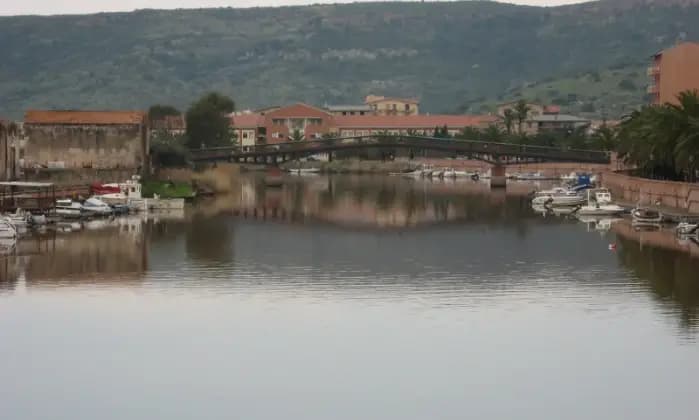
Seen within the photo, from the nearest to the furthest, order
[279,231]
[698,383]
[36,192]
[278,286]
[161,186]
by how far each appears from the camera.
Answer: [698,383]
[278,286]
[279,231]
[36,192]
[161,186]

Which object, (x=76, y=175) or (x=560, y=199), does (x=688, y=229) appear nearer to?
(x=560, y=199)

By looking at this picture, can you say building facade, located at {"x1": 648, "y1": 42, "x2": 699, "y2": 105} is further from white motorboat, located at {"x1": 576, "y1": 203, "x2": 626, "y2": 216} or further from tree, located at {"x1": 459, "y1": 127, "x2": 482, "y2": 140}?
tree, located at {"x1": 459, "y1": 127, "x2": 482, "y2": 140}

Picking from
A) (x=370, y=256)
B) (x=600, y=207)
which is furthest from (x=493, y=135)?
(x=370, y=256)

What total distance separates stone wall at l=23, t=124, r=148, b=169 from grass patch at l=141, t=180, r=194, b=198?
2.37 meters

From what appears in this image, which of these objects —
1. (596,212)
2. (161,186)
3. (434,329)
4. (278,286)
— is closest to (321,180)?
(161,186)

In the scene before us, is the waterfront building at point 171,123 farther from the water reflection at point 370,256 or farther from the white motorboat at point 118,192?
the water reflection at point 370,256

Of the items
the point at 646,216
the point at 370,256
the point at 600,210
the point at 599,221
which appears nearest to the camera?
the point at 370,256

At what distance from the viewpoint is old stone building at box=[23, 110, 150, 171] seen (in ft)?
319

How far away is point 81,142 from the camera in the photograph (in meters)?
98.4

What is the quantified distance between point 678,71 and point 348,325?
77.6 meters

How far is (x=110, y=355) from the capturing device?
37.9m

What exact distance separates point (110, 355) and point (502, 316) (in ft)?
40.6

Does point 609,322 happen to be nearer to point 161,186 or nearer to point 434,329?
point 434,329

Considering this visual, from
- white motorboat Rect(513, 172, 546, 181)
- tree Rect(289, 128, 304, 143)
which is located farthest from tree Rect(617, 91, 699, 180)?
tree Rect(289, 128, 304, 143)
